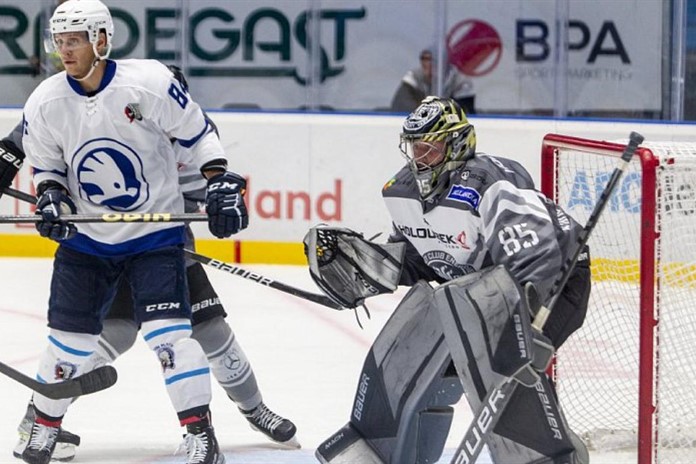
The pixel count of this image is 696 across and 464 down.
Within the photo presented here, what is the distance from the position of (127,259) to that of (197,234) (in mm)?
3395

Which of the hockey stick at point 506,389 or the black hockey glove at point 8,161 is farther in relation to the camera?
the black hockey glove at point 8,161

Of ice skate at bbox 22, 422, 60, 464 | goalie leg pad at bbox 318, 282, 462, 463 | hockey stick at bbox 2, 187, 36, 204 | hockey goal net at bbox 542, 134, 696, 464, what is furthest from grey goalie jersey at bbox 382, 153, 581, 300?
hockey stick at bbox 2, 187, 36, 204

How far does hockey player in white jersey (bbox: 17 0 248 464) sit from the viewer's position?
3.60 m

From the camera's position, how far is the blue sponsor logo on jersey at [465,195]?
10.3ft

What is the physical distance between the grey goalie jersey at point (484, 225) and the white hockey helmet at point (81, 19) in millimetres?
789

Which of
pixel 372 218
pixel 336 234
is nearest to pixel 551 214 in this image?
pixel 336 234

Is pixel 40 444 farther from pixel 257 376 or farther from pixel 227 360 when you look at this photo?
pixel 257 376

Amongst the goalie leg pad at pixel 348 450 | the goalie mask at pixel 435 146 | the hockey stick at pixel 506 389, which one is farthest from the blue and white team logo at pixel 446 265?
the goalie leg pad at pixel 348 450

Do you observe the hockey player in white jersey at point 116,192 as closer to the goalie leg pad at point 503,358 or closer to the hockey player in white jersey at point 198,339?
the hockey player in white jersey at point 198,339

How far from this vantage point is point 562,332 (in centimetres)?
326

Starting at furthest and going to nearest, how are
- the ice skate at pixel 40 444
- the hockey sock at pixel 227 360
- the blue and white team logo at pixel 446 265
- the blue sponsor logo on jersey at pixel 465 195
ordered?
the hockey sock at pixel 227 360 < the ice skate at pixel 40 444 < the blue and white team logo at pixel 446 265 < the blue sponsor logo on jersey at pixel 465 195

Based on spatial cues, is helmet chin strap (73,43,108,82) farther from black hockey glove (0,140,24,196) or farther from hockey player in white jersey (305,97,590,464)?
hockey player in white jersey (305,97,590,464)

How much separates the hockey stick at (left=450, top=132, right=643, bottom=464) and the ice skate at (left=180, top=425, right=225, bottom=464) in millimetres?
728

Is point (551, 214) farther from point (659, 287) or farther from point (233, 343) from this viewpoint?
point (233, 343)
